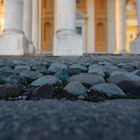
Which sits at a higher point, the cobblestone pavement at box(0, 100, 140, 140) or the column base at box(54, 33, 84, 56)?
the column base at box(54, 33, 84, 56)

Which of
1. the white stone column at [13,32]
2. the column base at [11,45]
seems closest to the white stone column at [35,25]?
the white stone column at [13,32]

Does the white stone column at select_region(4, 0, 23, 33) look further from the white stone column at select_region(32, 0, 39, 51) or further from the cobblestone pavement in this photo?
the cobblestone pavement

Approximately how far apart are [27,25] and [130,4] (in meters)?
16.0

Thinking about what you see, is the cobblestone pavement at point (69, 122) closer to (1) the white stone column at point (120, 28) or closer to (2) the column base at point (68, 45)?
(2) the column base at point (68, 45)

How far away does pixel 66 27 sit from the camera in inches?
481

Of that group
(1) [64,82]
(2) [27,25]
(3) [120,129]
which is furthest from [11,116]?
(2) [27,25]

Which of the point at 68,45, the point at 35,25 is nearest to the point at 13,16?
the point at 68,45

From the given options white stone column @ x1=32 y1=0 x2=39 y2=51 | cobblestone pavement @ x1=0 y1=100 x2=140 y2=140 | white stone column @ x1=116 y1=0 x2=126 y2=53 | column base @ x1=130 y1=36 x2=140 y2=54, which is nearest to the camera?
cobblestone pavement @ x1=0 y1=100 x2=140 y2=140

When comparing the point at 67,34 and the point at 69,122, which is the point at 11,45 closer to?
the point at 67,34

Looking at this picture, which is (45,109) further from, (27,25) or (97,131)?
(27,25)

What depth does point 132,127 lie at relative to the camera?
1748mm

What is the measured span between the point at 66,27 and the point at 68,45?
0.85 meters

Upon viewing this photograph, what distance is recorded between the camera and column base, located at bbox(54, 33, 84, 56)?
11.7m

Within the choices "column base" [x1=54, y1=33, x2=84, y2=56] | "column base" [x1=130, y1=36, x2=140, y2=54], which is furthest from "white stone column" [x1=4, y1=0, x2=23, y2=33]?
"column base" [x1=130, y1=36, x2=140, y2=54]
